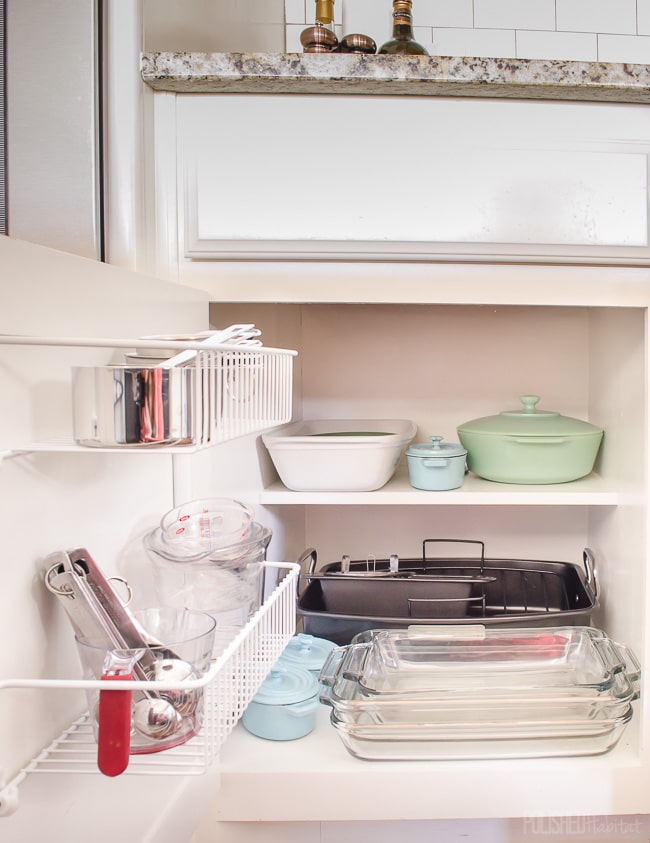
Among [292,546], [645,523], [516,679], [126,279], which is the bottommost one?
[516,679]

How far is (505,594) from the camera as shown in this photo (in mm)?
1293

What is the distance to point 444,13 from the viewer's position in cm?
131

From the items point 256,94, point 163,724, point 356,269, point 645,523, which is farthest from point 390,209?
point 163,724

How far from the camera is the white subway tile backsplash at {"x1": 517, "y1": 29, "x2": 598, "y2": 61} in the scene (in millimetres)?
1321

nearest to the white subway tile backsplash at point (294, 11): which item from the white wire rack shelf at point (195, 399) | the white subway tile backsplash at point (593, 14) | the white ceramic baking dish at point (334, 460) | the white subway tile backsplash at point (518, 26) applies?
the white subway tile backsplash at point (518, 26)

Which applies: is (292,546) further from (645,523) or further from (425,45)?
(425,45)

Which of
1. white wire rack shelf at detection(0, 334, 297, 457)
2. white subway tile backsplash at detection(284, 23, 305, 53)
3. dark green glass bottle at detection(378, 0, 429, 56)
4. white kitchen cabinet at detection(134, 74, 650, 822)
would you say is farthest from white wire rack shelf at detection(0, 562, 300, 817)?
white subway tile backsplash at detection(284, 23, 305, 53)

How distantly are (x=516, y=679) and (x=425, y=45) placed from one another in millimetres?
1158

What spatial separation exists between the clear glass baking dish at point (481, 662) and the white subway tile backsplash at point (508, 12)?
1.13 meters

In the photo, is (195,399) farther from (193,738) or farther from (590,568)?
(590,568)

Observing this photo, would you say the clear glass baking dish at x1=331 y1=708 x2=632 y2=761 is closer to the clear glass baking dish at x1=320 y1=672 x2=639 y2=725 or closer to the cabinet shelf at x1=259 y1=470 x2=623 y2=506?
the clear glass baking dish at x1=320 y1=672 x2=639 y2=725

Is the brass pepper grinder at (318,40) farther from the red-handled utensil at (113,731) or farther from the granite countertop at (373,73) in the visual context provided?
the red-handled utensil at (113,731)

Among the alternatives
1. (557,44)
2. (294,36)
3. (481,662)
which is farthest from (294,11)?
(481,662)

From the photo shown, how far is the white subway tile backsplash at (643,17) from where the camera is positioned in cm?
132
